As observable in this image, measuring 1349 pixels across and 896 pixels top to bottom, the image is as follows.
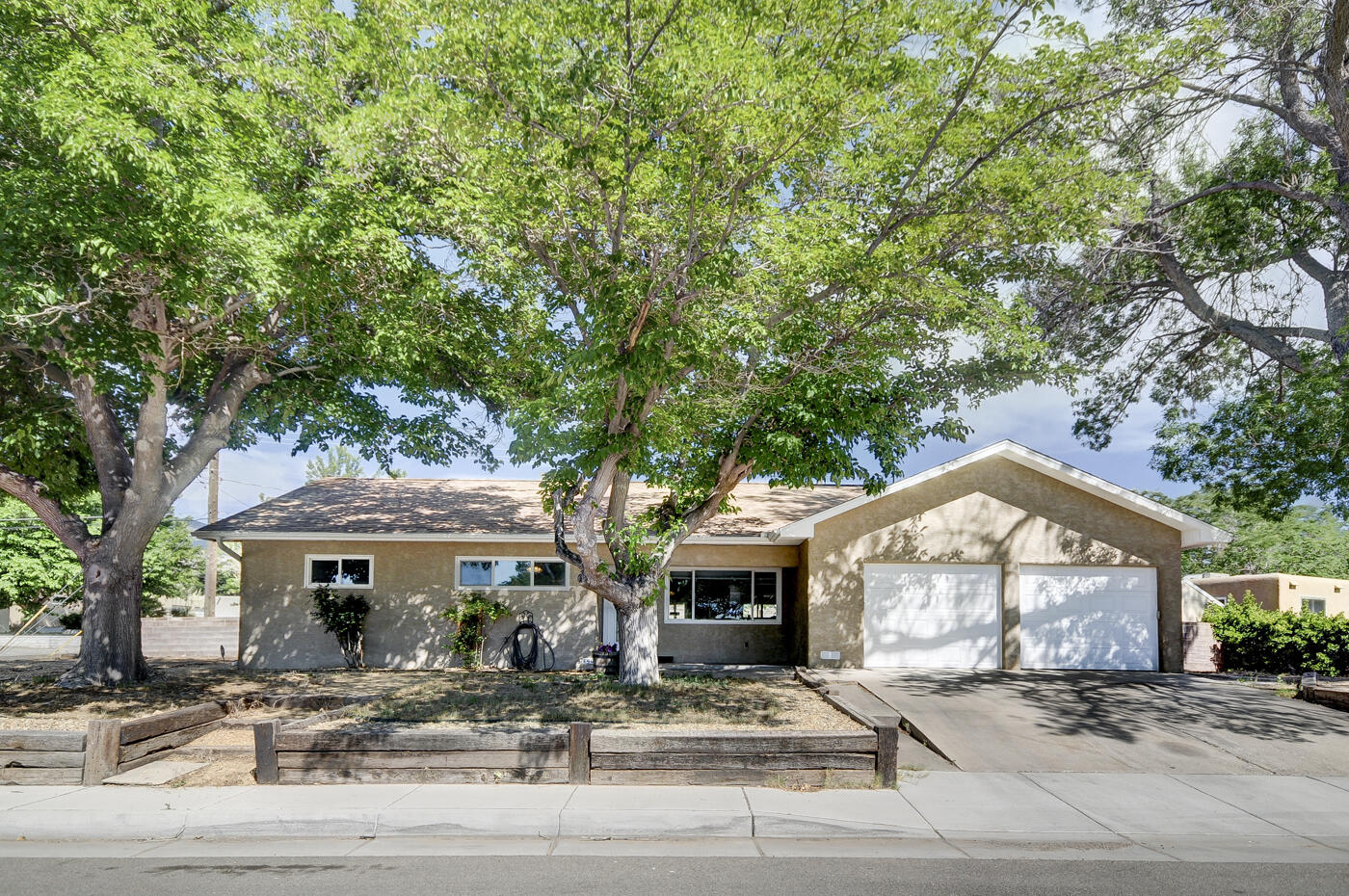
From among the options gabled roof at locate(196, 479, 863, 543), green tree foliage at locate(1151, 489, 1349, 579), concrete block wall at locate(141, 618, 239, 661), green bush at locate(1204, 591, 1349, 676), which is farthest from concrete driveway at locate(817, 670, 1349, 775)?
green tree foliage at locate(1151, 489, 1349, 579)

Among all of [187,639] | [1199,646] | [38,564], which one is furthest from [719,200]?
[38,564]

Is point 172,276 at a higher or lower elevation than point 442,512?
higher

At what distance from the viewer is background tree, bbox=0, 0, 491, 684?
10305 millimetres

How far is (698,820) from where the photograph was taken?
24.9ft

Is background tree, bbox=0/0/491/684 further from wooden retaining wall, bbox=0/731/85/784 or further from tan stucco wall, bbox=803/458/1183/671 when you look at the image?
tan stucco wall, bbox=803/458/1183/671

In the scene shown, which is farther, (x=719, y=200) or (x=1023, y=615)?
(x=1023, y=615)

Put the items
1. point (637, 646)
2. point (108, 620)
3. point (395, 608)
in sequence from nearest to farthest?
point (637, 646) → point (108, 620) → point (395, 608)

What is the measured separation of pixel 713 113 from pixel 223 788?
343 inches

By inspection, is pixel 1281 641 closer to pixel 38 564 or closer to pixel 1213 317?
pixel 1213 317

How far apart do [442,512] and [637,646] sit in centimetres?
790

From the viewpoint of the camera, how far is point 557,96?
10070 millimetres

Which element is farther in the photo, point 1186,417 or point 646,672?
point 1186,417

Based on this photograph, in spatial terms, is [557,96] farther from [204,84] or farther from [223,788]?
[223,788]

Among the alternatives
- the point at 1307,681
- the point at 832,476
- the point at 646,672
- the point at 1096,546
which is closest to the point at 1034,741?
the point at 832,476
